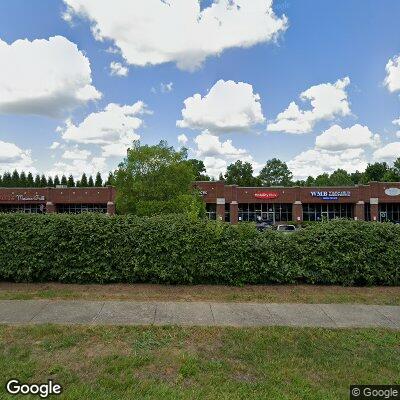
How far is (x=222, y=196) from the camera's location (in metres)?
42.4

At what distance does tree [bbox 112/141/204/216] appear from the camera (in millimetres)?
23609

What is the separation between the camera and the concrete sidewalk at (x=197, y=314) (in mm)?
5828

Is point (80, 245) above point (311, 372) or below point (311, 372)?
above

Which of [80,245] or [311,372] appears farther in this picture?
[80,245]

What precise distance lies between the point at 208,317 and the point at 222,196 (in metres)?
36.5

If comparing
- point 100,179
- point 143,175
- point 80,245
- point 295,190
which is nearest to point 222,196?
point 295,190

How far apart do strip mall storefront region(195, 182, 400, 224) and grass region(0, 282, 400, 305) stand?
32988 mm

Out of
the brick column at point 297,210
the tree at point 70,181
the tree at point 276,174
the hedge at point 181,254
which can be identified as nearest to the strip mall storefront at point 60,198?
the brick column at point 297,210

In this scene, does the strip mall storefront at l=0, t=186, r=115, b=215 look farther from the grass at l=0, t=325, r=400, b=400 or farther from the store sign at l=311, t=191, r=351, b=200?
the grass at l=0, t=325, r=400, b=400

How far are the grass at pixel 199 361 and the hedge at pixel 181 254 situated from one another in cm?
303

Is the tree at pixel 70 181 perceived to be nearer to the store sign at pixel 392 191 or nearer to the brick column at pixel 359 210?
the brick column at pixel 359 210

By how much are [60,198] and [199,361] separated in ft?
148

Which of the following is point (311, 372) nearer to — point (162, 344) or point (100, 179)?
point (162, 344)

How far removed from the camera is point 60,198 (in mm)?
45531
